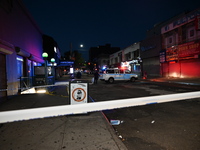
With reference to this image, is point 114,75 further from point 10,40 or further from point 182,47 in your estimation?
point 10,40

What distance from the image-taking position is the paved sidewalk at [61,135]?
2953 mm

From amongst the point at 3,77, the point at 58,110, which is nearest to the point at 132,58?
the point at 3,77

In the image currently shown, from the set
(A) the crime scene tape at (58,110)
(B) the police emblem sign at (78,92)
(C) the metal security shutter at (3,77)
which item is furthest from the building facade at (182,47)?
(C) the metal security shutter at (3,77)

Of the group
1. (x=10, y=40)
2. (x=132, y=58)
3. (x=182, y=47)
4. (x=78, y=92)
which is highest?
(x=132, y=58)

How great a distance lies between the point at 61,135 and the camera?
3.44m

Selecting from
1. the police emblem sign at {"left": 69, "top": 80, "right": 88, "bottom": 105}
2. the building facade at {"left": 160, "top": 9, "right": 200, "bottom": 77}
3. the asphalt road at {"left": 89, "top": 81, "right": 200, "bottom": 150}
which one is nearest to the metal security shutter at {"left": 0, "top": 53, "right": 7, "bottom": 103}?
the police emblem sign at {"left": 69, "top": 80, "right": 88, "bottom": 105}

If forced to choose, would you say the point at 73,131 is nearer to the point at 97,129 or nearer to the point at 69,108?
the point at 97,129

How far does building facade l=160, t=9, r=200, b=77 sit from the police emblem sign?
59.7 feet

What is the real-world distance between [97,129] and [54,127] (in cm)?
127

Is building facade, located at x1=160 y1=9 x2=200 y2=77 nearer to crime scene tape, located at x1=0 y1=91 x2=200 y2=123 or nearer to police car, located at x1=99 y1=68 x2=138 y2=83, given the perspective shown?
police car, located at x1=99 y1=68 x2=138 y2=83

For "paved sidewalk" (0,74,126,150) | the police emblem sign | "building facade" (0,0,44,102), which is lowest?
"paved sidewalk" (0,74,126,150)

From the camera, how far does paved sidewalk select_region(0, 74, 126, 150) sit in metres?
2.95

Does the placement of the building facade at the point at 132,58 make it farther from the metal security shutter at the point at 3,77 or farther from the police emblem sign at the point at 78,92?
the police emblem sign at the point at 78,92

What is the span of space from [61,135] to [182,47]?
863 inches
